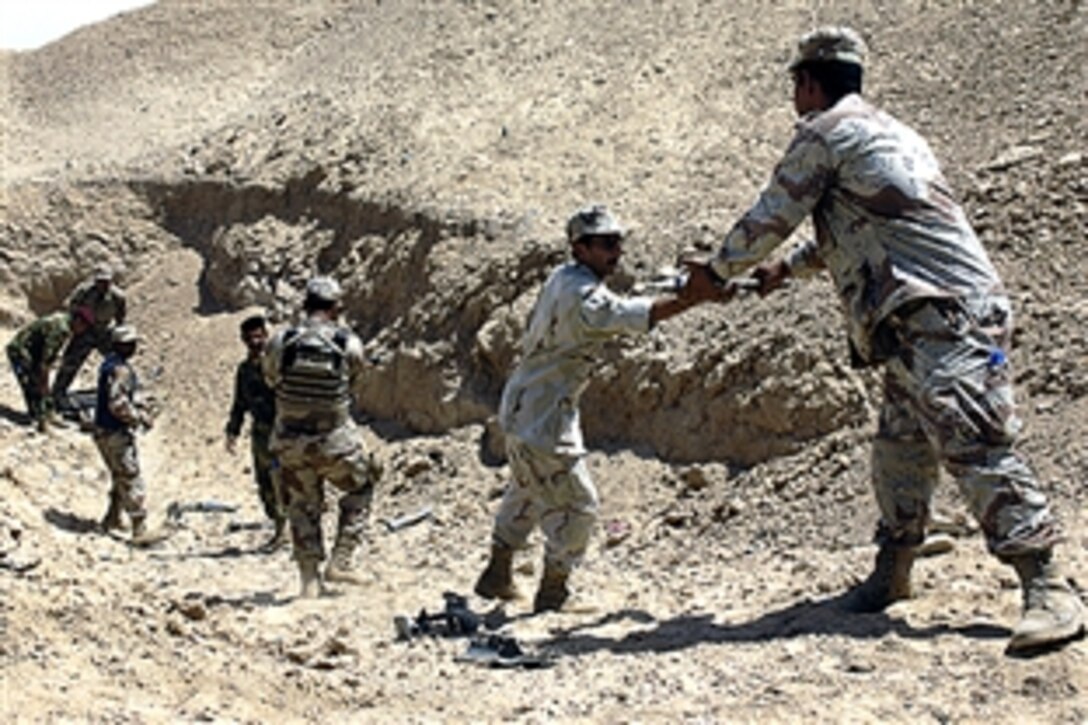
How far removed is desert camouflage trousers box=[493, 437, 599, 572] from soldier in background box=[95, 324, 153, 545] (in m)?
4.06

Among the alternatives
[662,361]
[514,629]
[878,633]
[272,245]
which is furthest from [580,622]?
[272,245]

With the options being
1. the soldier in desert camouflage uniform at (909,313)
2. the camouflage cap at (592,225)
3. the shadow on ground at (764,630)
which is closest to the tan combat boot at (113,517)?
the shadow on ground at (764,630)

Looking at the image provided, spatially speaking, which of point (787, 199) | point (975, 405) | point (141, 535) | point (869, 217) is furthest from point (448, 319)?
point (975, 405)

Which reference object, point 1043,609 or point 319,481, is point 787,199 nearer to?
point 1043,609

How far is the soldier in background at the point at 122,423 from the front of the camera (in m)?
9.69

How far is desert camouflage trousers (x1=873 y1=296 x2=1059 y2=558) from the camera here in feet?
16.1

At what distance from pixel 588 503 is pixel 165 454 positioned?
706 centimetres

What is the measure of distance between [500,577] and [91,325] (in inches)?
288

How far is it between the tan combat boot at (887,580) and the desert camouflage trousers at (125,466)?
18.3 feet

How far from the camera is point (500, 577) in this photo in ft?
22.5

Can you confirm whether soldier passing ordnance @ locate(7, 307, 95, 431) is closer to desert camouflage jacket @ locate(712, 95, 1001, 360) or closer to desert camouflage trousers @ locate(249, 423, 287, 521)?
desert camouflage trousers @ locate(249, 423, 287, 521)

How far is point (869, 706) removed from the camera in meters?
4.64

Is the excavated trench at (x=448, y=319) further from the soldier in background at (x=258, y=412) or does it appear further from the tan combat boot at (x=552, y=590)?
the tan combat boot at (x=552, y=590)

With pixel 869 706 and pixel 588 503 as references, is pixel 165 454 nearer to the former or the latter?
pixel 588 503
